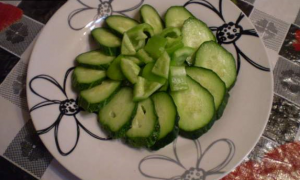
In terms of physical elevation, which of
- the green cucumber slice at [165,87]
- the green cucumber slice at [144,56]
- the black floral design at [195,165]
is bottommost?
the black floral design at [195,165]

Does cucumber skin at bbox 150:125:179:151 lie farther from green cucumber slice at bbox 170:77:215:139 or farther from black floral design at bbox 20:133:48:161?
black floral design at bbox 20:133:48:161

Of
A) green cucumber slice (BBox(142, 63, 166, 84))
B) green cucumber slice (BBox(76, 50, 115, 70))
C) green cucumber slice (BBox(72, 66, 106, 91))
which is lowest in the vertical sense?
green cucumber slice (BBox(72, 66, 106, 91))

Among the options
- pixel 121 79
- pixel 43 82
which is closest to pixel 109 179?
pixel 121 79

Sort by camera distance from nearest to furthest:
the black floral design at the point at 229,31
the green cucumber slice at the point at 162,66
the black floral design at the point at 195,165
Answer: the black floral design at the point at 195,165 < the green cucumber slice at the point at 162,66 < the black floral design at the point at 229,31

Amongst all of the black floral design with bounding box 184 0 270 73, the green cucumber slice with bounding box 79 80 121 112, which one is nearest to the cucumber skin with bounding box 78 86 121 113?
the green cucumber slice with bounding box 79 80 121 112

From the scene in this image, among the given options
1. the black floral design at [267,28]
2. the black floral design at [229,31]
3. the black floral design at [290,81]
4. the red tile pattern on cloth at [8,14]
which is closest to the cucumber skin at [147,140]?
the black floral design at [229,31]

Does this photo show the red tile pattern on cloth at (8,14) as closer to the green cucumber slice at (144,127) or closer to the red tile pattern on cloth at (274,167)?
the green cucumber slice at (144,127)

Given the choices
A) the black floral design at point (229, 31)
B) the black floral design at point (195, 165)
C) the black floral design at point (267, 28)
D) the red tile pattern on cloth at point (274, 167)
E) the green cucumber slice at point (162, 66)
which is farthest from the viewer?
the black floral design at point (267, 28)

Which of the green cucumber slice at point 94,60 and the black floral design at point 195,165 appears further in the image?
the green cucumber slice at point 94,60
